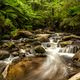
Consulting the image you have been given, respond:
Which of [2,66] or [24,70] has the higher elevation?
[24,70]

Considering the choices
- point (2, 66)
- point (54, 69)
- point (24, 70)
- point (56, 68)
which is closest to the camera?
point (24, 70)

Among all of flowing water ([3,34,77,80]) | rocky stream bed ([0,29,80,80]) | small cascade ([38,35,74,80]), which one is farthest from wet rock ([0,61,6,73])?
small cascade ([38,35,74,80])

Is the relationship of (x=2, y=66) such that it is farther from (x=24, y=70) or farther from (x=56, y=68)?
(x=56, y=68)

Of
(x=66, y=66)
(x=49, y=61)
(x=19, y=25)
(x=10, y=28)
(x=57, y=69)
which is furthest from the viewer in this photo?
(x=19, y=25)

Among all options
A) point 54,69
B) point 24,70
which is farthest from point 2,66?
point 54,69

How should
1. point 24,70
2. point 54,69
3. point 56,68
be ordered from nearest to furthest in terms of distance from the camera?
point 24,70, point 54,69, point 56,68

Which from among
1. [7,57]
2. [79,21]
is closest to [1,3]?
[79,21]

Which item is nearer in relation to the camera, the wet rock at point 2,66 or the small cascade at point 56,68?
the small cascade at point 56,68

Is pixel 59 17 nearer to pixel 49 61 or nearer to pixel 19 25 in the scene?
pixel 19 25

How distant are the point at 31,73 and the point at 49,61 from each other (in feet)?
6.97

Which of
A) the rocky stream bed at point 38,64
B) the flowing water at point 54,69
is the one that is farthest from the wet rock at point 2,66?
the flowing water at point 54,69

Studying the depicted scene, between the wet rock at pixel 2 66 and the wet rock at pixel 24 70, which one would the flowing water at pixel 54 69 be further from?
the wet rock at pixel 2 66

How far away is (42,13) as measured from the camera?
28.5 metres

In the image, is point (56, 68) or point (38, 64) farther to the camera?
point (38, 64)
